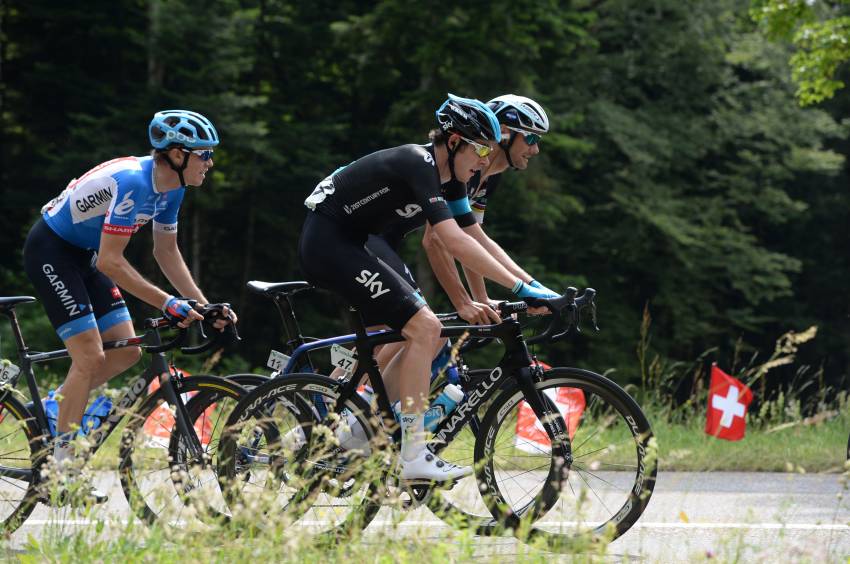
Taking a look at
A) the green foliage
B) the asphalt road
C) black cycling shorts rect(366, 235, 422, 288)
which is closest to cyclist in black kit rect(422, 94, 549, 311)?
black cycling shorts rect(366, 235, 422, 288)

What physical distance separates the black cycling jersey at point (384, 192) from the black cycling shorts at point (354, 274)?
0.07 m

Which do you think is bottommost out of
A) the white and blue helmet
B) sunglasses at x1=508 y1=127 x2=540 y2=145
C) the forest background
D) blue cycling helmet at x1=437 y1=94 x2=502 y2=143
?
blue cycling helmet at x1=437 y1=94 x2=502 y2=143

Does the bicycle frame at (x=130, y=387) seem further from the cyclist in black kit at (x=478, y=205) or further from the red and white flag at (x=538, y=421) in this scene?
the red and white flag at (x=538, y=421)

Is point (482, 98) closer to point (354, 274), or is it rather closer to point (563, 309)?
point (354, 274)

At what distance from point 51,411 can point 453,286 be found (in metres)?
2.13

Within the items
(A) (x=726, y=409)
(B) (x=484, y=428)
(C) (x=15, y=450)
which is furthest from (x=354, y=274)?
(A) (x=726, y=409)

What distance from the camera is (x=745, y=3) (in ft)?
84.1

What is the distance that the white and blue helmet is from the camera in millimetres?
5887

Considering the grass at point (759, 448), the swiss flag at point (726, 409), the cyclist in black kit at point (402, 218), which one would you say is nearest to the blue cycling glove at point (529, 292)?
the cyclist in black kit at point (402, 218)

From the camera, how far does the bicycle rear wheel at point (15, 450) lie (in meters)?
5.52

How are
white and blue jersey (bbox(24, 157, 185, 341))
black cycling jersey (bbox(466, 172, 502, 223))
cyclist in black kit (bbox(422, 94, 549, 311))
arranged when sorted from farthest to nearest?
black cycling jersey (bbox(466, 172, 502, 223)) → cyclist in black kit (bbox(422, 94, 549, 311)) → white and blue jersey (bbox(24, 157, 185, 341))

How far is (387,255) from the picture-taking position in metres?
6.09

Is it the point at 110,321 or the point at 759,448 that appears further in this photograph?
the point at 759,448

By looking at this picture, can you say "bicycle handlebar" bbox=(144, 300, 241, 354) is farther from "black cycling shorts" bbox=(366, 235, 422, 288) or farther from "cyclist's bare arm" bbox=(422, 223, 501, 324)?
"cyclist's bare arm" bbox=(422, 223, 501, 324)
